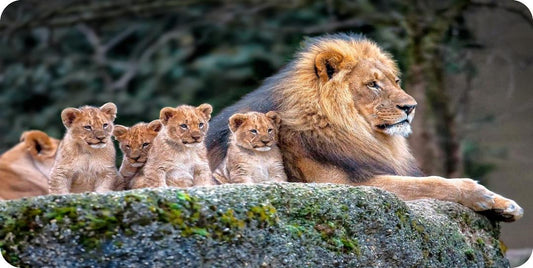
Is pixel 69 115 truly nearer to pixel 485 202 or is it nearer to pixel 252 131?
pixel 252 131

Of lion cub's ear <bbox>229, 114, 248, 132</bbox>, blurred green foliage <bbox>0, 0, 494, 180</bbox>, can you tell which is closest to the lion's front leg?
lion cub's ear <bbox>229, 114, 248, 132</bbox>

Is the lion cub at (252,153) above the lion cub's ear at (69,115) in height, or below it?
below

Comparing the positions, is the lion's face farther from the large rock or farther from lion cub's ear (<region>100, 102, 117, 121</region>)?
lion cub's ear (<region>100, 102, 117, 121</region>)

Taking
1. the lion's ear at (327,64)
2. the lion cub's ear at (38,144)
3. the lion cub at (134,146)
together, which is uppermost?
the lion's ear at (327,64)

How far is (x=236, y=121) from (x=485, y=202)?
1293 mm

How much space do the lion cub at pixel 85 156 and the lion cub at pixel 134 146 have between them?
213mm

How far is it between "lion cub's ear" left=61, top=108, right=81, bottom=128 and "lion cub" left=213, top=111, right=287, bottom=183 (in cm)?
74

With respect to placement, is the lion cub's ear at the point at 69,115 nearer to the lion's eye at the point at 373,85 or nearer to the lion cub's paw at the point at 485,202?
the lion's eye at the point at 373,85

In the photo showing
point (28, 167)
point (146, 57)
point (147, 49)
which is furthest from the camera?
point (147, 49)

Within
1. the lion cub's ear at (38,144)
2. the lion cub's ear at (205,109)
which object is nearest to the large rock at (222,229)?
the lion cub's ear at (205,109)

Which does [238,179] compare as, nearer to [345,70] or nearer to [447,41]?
[345,70]

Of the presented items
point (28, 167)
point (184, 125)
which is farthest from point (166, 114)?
point (28, 167)

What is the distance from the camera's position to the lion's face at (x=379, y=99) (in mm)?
5602

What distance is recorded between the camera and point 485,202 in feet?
18.3
